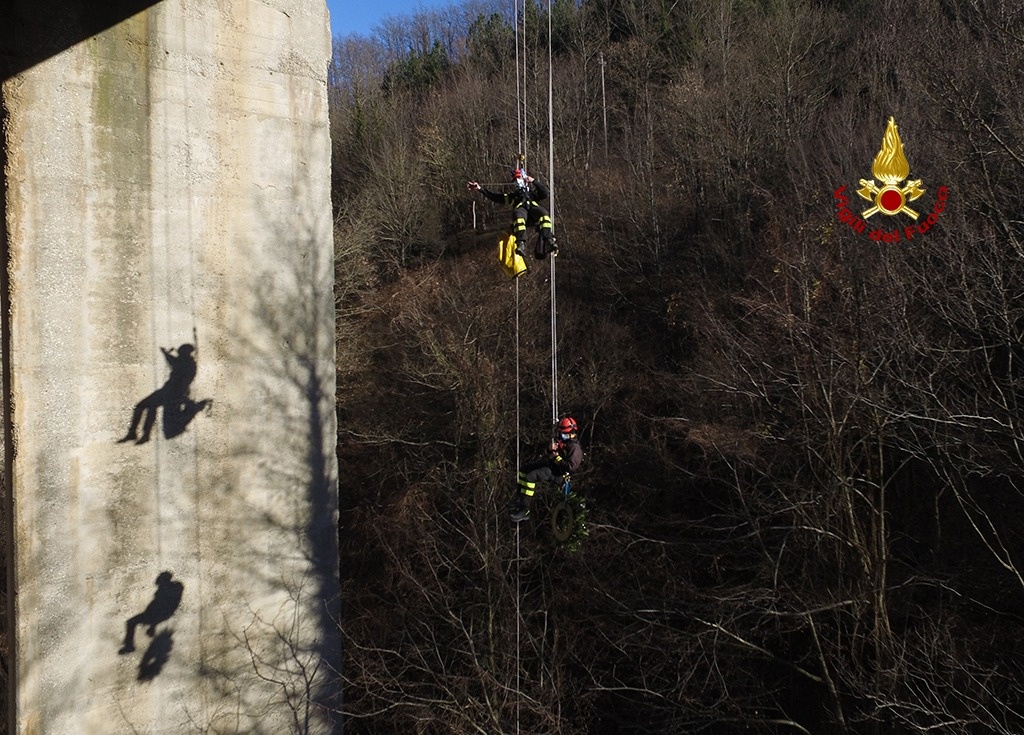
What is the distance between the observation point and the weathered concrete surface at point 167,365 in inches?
225

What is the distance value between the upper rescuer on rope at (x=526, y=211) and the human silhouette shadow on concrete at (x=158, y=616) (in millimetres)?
3703

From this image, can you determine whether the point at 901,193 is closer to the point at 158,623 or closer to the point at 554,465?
the point at 554,465

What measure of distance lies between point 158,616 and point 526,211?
416cm

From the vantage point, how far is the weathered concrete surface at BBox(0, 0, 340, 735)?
5715 mm

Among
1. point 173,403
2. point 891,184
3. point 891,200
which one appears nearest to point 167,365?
point 173,403

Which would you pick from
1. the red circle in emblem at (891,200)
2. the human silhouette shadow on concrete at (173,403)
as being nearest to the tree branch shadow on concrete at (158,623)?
the human silhouette shadow on concrete at (173,403)

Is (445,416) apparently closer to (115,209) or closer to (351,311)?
(351,311)

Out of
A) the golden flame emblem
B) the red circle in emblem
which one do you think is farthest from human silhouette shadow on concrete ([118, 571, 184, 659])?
the red circle in emblem

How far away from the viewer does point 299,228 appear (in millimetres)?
6645

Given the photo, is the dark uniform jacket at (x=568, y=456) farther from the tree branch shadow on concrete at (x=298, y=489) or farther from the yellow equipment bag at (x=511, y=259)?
the tree branch shadow on concrete at (x=298, y=489)

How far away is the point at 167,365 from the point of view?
20.2ft

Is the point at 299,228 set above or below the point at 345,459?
above

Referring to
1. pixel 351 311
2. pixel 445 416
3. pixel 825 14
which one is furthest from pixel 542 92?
pixel 445 416

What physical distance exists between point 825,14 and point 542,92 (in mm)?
8986
